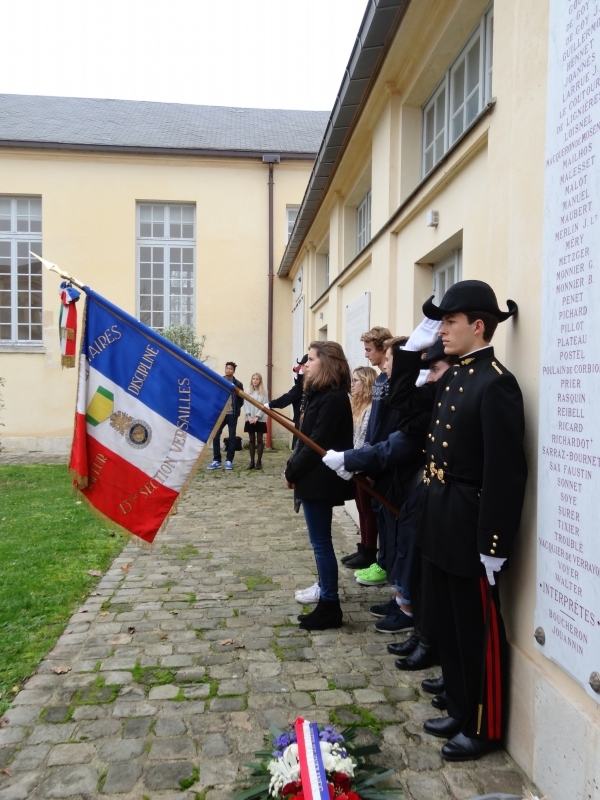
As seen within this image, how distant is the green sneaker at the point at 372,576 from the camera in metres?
4.88

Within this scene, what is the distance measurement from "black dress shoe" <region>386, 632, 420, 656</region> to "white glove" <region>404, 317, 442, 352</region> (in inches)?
68.0

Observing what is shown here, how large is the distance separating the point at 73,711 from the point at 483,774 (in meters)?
1.84

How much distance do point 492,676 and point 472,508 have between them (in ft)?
2.40

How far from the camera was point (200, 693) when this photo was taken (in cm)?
318

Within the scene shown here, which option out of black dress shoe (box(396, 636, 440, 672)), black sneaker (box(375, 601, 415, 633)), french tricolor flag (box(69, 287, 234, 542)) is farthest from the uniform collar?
black sneaker (box(375, 601, 415, 633))

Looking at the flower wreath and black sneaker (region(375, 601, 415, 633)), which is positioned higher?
the flower wreath

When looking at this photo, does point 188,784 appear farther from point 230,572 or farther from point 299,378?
point 299,378

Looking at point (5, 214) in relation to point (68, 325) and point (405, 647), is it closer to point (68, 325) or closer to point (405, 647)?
point (68, 325)

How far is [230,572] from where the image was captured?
5258 mm

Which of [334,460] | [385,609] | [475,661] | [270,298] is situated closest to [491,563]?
[475,661]

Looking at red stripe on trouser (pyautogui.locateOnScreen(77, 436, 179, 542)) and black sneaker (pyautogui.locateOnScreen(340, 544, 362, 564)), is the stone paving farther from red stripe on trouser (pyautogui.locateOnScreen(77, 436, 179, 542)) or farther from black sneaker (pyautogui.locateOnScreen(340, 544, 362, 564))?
red stripe on trouser (pyautogui.locateOnScreen(77, 436, 179, 542))

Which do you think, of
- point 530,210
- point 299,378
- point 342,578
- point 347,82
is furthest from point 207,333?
point 530,210

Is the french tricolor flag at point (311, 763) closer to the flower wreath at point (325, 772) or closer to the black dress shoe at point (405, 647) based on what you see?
the flower wreath at point (325, 772)

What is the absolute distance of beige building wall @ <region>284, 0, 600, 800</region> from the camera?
233 centimetres
